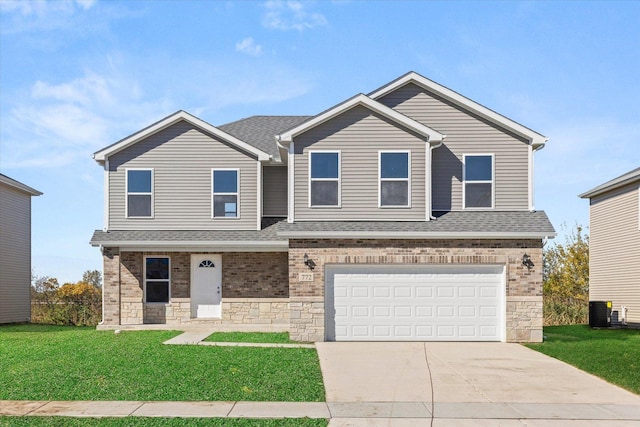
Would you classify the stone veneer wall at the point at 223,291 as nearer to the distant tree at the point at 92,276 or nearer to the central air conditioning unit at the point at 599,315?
the central air conditioning unit at the point at 599,315

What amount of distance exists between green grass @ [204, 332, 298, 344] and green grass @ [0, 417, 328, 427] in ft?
27.2

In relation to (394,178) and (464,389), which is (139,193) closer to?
(394,178)

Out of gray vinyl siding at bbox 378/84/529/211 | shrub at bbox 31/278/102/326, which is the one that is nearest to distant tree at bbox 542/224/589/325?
gray vinyl siding at bbox 378/84/529/211

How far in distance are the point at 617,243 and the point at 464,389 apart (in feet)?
53.9

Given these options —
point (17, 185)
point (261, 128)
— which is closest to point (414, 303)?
point (261, 128)

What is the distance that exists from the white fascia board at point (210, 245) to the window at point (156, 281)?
0.86 metres

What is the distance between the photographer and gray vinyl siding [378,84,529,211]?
760 inches

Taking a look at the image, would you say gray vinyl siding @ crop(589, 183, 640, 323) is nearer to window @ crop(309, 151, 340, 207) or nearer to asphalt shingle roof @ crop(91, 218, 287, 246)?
window @ crop(309, 151, 340, 207)

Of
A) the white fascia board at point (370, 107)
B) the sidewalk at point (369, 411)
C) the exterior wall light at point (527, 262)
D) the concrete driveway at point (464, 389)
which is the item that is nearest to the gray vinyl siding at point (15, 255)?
the white fascia board at point (370, 107)

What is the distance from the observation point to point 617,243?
82.3ft

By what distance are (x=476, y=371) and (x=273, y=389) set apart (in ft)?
15.5

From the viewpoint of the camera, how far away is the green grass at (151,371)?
10.7 m

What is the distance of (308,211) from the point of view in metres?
18.3

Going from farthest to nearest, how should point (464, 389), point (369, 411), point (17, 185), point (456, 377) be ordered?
point (17, 185), point (456, 377), point (464, 389), point (369, 411)
